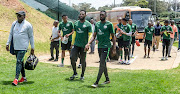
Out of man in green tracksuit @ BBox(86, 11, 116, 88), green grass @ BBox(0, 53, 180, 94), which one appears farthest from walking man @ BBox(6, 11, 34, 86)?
man in green tracksuit @ BBox(86, 11, 116, 88)

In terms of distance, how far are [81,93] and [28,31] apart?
7.17 ft

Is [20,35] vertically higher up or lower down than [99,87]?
higher up

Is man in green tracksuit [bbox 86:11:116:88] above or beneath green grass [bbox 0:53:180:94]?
above

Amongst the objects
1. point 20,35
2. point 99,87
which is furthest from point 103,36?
point 20,35

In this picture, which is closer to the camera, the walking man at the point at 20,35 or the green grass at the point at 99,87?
the green grass at the point at 99,87

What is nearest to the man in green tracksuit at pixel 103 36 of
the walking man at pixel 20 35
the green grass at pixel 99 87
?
the green grass at pixel 99 87

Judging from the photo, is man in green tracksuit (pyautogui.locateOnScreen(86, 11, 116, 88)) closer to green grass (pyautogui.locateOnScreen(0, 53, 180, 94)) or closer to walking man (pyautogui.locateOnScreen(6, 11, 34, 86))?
green grass (pyautogui.locateOnScreen(0, 53, 180, 94))

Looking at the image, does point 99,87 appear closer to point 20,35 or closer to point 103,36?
point 103,36

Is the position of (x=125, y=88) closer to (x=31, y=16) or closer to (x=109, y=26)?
(x=109, y=26)

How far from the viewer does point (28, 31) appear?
686 centimetres

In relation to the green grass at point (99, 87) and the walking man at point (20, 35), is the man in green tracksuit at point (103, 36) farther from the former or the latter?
the walking man at point (20, 35)

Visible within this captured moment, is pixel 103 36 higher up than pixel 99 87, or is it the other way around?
pixel 103 36

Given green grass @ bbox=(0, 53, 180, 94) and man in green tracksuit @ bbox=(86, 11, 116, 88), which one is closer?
green grass @ bbox=(0, 53, 180, 94)

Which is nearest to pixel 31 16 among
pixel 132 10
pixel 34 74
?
pixel 132 10
